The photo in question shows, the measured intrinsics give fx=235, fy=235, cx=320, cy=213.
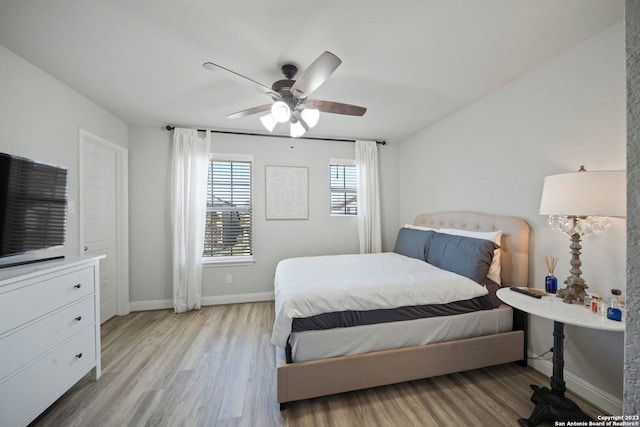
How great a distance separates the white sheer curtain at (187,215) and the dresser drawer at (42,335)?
129cm

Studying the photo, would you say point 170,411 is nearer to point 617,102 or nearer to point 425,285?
point 425,285

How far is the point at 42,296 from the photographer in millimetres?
1436

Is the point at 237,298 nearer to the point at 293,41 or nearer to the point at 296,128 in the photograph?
the point at 296,128

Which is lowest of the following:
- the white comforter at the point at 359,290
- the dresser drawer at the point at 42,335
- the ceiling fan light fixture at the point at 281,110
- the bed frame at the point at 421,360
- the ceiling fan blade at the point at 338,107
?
the bed frame at the point at 421,360

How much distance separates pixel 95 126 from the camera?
8.34 ft

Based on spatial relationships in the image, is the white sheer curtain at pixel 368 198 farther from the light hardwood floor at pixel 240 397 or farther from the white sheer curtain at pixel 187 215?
the white sheer curtain at pixel 187 215

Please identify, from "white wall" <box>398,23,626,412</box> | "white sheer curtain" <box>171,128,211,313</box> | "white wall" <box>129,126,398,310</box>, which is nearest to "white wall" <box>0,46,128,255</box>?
"white wall" <box>129,126,398,310</box>

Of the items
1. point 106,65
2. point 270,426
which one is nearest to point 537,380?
point 270,426

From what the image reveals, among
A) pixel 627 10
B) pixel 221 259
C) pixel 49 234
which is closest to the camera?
pixel 627 10

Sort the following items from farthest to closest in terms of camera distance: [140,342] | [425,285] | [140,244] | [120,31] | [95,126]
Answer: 1. [140,244]
2. [95,126]
3. [140,342]
4. [425,285]
5. [120,31]

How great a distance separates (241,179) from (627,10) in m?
3.54

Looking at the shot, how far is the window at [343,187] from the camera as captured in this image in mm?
3805

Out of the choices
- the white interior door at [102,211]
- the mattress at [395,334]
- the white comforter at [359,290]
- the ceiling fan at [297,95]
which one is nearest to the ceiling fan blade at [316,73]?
the ceiling fan at [297,95]

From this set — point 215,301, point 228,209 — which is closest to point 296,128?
point 228,209
